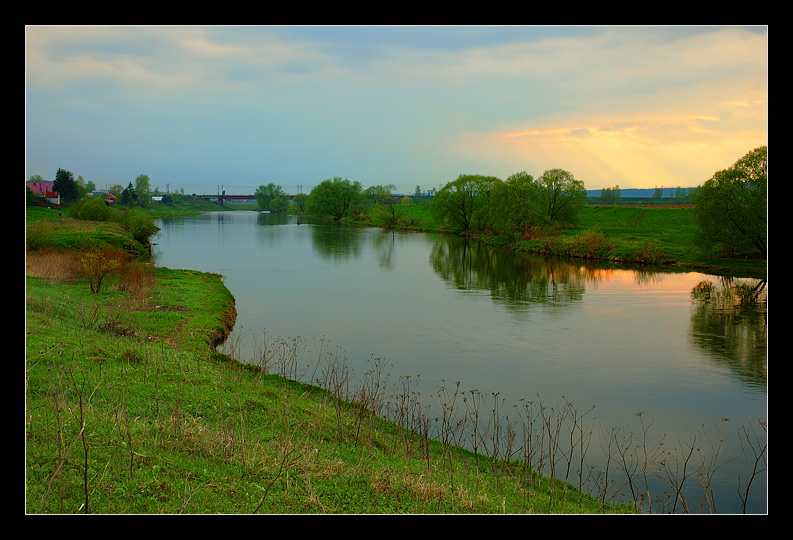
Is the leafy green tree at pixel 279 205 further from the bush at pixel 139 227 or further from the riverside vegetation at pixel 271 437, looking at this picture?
the riverside vegetation at pixel 271 437

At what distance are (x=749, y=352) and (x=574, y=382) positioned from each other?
26.4 ft

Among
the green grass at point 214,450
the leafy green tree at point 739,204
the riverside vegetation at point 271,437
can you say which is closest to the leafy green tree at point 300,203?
the leafy green tree at point 739,204

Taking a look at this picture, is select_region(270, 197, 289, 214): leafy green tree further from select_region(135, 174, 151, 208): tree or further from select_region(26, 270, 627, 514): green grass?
select_region(26, 270, 627, 514): green grass

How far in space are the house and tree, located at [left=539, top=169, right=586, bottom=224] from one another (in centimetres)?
6114

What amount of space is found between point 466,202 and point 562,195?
12.7 meters

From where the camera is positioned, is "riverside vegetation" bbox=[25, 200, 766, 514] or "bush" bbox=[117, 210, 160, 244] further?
"bush" bbox=[117, 210, 160, 244]

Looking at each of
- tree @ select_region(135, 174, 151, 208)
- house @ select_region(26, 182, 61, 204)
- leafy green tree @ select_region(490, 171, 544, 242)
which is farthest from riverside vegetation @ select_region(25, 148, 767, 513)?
tree @ select_region(135, 174, 151, 208)

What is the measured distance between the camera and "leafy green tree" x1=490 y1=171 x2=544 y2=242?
2473 inches

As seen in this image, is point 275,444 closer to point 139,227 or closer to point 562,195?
point 139,227

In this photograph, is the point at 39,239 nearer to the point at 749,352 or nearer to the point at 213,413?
the point at 213,413

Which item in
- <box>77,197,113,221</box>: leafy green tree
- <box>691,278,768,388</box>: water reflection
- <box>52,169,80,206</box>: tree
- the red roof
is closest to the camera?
<box>691,278,768,388</box>: water reflection
